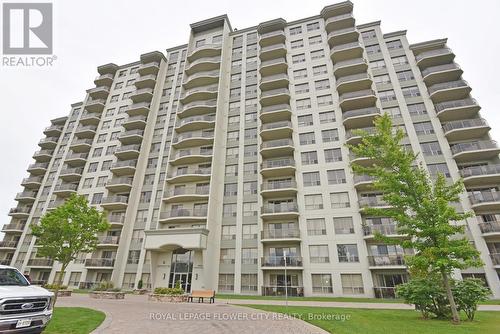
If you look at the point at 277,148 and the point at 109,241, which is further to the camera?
the point at 109,241

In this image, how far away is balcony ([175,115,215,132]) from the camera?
4058cm

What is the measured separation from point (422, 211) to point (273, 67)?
1394 inches

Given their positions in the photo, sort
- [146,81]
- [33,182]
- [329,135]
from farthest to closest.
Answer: [146,81]
[33,182]
[329,135]

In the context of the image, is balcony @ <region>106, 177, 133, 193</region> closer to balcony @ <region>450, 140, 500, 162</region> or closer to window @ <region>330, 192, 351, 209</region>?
window @ <region>330, 192, 351, 209</region>

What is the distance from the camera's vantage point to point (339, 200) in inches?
1260

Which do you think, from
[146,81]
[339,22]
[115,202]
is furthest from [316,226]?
[146,81]

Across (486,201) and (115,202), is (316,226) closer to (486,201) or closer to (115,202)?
(486,201)

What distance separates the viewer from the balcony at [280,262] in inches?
1176

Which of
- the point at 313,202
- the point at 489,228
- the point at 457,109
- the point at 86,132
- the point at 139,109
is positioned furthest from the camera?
the point at 86,132

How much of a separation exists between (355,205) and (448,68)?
2445 centimetres

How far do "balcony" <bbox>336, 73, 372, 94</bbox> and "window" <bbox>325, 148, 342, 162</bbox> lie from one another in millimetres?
9950

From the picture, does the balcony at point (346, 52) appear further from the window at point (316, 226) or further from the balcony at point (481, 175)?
the window at point (316, 226)

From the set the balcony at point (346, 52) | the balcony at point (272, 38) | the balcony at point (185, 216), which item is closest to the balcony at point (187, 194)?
the balcony at point (185, 216)

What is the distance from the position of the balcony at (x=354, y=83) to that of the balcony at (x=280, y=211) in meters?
18.9
